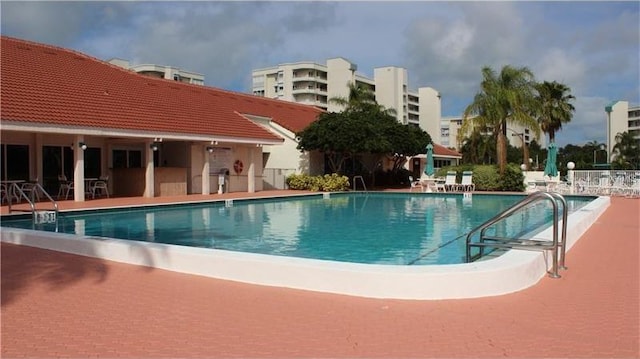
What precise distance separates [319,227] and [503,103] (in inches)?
667

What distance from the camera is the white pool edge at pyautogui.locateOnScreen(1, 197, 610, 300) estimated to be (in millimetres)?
5605

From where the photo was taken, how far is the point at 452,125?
140 meters

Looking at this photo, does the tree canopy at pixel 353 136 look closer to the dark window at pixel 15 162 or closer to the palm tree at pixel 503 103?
the palm tree at pixel 503 103

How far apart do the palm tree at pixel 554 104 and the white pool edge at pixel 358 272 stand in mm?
36552

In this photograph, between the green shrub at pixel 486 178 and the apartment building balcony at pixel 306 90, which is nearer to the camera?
the green shrub at pixel 486 178

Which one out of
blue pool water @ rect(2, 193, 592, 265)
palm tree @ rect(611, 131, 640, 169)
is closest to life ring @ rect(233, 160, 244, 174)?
blue pool water @ rect(2, 193, 592, 265)

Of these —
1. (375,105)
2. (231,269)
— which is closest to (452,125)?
(375,105)

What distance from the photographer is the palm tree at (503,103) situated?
27.2m

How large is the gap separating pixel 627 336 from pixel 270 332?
298 cm

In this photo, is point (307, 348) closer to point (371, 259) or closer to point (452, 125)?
point (371, 259)

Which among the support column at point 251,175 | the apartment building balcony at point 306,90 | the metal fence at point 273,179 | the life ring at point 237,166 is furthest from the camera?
the apartment building balcony at point 306,90

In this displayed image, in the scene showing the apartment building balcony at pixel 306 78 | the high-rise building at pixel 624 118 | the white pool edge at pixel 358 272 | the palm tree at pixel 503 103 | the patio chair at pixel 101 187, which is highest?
the apartment building balcony at pixel 306 78

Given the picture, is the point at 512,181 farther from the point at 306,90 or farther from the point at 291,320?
the point at 306,90

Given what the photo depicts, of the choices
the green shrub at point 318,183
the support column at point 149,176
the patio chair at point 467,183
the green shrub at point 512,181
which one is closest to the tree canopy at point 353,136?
the green shrub at point 318,183
